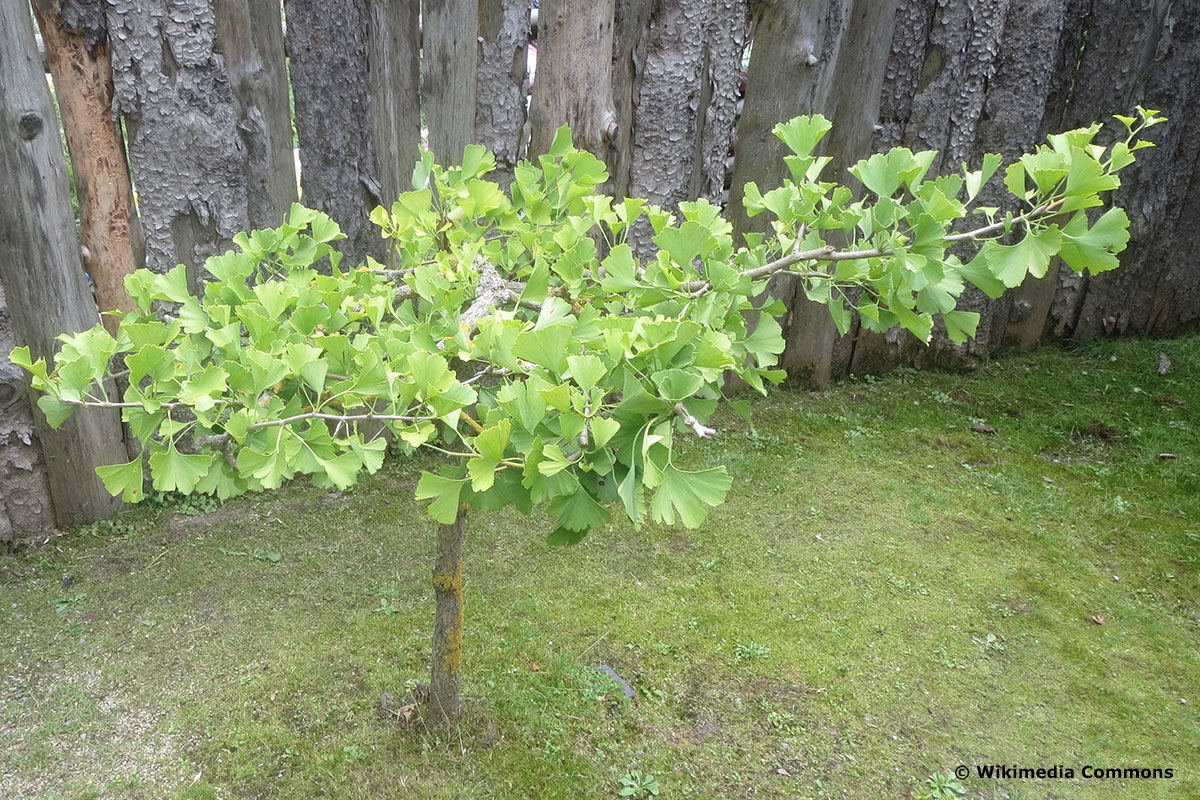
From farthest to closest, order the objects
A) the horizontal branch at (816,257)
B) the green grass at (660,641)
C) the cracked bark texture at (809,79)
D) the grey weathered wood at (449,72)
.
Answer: the cracked bark texture at (809,79)
the grey weathered wood at (449,72)
the green grass at (660,641)
the horizontal branch at (816,257)

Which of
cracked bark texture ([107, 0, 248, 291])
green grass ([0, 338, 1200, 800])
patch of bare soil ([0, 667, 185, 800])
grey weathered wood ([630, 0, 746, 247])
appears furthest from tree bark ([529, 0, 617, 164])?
patch of bare soil ([0, 667, 185, 800])

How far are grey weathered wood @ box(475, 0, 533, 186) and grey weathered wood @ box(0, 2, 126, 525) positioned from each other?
45.2 inches

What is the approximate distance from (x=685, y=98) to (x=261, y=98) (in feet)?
4.22

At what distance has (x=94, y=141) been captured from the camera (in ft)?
7.00

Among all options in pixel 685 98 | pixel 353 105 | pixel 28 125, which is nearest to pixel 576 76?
pixel 685 98

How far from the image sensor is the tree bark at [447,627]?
5.18 ft

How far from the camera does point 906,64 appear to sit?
304 cm

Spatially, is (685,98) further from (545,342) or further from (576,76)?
(545,342)

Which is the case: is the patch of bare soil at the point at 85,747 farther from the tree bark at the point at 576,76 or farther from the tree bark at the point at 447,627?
the tree bark at the point at 576,76

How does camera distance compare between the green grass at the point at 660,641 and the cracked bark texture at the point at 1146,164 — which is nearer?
the green grass at the point at 660,641

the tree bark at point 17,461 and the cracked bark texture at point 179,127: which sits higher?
the cracked bark texture at point 179,127

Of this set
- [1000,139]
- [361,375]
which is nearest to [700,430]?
[361,375]

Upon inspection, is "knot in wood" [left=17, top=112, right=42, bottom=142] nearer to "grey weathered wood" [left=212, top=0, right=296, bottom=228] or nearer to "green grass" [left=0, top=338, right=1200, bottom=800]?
"grey weathered wood" [left=212, top=0, right=296, bottom=228]

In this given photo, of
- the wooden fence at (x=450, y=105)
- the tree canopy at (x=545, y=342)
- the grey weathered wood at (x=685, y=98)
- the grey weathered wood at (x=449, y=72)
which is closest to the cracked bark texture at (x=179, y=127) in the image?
the wooden fence at (x=450, y=105)
